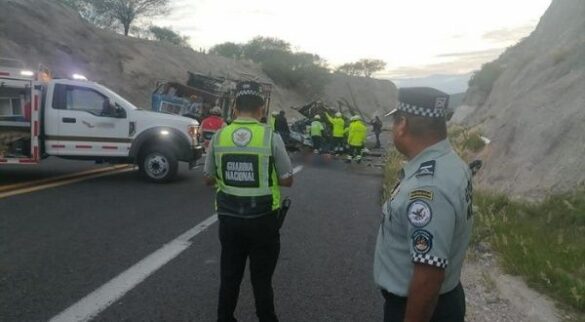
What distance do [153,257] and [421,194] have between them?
4.45 m

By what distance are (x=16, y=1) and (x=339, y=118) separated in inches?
932

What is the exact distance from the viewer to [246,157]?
3.81 meters

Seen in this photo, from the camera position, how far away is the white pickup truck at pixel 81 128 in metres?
10.3

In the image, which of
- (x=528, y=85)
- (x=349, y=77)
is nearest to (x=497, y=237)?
(x=528, y=85)

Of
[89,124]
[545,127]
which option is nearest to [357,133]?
[545,127]

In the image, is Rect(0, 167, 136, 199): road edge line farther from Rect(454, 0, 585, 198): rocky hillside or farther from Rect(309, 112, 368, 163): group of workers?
Rect(309, 112, 368, 163): group of workers

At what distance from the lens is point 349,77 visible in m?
95.4

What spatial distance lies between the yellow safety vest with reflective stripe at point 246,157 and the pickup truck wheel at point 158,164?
747cm

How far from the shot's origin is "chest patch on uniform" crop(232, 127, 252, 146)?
150 inches

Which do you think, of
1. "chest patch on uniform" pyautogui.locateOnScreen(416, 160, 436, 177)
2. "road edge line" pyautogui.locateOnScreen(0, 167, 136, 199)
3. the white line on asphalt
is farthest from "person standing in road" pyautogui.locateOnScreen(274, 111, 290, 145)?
"chest patch on uniform" pyautogui.locateOnScreen(416, 160, 436, 177)

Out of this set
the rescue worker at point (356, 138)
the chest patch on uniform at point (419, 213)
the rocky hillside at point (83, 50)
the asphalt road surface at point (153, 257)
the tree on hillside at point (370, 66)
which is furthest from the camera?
the tree on hillside at point (370, 66)

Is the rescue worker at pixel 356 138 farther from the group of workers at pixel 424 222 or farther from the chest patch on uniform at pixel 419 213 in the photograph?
the chest patch on uniform at pixel 419 213

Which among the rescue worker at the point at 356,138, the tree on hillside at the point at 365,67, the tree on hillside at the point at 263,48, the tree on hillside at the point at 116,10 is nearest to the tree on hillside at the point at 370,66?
the tree on hillside at the point at 365,67

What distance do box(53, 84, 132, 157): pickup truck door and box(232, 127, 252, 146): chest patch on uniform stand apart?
25.8ft
